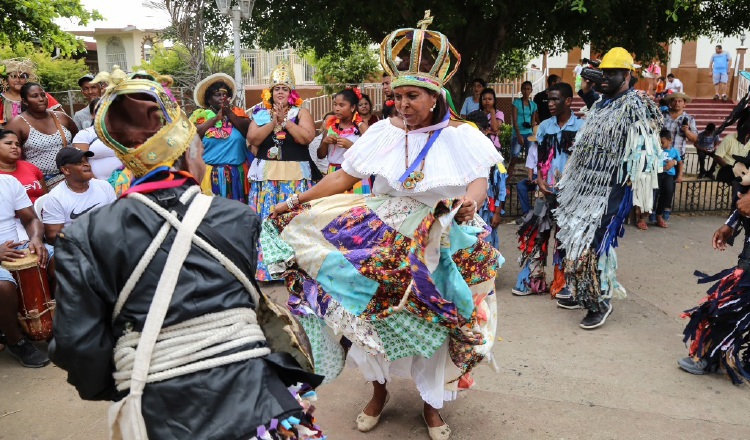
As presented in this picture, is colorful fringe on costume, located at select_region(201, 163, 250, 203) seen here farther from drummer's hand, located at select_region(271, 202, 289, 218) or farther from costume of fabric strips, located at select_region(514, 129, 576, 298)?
drummer's hand, located at select_region(271, 202, 289, 218)

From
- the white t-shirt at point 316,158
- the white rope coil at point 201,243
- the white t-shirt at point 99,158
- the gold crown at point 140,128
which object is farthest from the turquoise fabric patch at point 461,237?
the white t-shirt at point 99,158

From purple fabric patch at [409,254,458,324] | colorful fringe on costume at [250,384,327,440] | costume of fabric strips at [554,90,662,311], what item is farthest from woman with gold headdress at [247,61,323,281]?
colorful fringe on costume at [250,384,327,440]

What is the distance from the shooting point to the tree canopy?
8922 mm

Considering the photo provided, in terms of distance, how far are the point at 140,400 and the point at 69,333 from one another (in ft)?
1.00

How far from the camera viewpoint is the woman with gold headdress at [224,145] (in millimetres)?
7020

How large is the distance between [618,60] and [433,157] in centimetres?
239

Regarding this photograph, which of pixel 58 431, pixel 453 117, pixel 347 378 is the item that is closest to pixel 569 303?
pixel 347 378

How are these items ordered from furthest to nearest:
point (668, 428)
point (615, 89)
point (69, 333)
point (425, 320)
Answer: point (615, 89), point (668, 428), point (425, 320), point (69, 333)

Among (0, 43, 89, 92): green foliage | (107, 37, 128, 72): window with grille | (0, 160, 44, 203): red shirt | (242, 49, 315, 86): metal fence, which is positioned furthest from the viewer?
(107, 37, 128, 72): window with grille

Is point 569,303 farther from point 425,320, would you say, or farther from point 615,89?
point 425,320

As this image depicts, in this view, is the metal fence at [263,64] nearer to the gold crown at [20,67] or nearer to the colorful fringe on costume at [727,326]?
the gold crown at [20,67]

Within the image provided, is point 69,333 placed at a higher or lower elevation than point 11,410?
higher

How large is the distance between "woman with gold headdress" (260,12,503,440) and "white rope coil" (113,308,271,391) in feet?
4.36

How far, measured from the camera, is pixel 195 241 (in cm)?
211
